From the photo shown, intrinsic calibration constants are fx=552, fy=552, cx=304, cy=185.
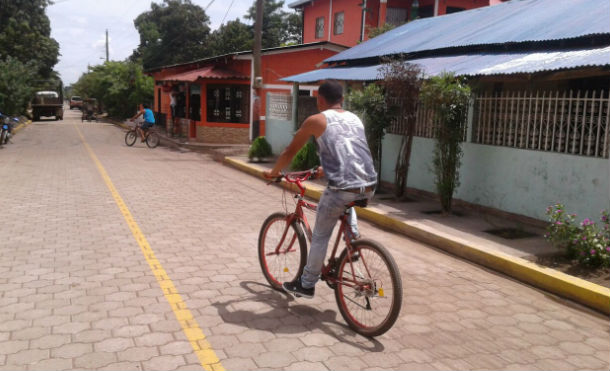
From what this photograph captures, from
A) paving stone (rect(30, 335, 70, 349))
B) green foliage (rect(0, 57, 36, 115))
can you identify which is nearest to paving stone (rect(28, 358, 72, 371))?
paving stone (rect(30, 335, 70, 349))

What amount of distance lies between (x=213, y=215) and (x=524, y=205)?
4700 mm

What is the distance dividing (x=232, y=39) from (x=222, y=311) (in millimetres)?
46456

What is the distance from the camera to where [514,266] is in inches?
237

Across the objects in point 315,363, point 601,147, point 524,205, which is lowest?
point 315,363

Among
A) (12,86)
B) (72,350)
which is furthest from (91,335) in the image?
(12,86)

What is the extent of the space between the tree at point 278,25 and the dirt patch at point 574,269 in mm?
45664

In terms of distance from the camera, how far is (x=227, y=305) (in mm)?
4703

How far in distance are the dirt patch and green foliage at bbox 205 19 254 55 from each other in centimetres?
4390

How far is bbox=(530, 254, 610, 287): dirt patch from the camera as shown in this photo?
5.56m

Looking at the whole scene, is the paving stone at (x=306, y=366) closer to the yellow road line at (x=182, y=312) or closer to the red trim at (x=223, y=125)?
the yellow road line at (x=182, y=312)

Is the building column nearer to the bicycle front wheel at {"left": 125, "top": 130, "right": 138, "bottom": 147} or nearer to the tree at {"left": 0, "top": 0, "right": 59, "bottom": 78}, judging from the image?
the bicycle front wheel at {"left": 125, "top": 130, "right": 138, "bottom": 147}

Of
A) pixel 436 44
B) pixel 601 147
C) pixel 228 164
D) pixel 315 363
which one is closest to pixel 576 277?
pixel 601 147

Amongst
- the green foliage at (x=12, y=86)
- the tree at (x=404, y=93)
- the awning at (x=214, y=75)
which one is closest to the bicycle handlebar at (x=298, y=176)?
the tree at (x=404, y=93)

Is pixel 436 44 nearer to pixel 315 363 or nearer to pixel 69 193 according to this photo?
pixel 69 193
